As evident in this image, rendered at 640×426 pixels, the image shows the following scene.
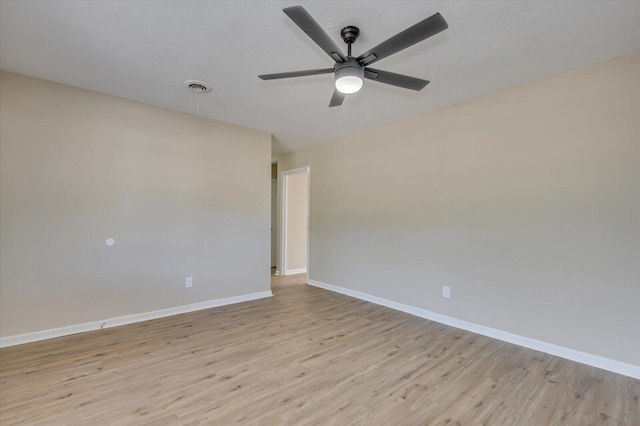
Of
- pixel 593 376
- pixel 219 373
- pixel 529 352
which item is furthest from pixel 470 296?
pixel 219 373

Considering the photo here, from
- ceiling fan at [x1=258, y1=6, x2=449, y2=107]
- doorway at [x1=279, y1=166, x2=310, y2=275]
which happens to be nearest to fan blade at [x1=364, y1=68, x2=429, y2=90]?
ceiling fan at [x1=258, y1=6, x2=449, y2=107]

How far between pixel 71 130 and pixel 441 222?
4.11 m

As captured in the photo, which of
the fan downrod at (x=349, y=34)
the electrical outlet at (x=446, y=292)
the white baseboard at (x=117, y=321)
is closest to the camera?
the fan downrod at (x=349, y=34)

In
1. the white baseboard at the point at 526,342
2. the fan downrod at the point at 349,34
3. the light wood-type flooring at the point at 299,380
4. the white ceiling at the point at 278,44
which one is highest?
the white ceiling at the point at 278,44

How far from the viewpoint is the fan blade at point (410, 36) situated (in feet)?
4.68

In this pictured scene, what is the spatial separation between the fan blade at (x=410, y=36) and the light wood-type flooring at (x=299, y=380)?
2.21 meters

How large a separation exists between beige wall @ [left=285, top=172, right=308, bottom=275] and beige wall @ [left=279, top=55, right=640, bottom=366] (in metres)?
2.15

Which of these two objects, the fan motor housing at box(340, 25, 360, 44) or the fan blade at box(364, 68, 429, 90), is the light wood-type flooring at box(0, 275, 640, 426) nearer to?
the fan blade at box(364, 68, 429, 90)

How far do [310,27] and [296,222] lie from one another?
15.2 feet

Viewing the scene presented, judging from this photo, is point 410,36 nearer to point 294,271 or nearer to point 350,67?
point 350,67

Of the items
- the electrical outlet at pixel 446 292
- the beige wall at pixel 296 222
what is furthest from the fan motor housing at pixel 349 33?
the beige wall at pixel 296 222

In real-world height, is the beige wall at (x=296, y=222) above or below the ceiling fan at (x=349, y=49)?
below

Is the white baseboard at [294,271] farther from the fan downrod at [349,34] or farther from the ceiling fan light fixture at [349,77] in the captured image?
the fan downrod at [349,34]

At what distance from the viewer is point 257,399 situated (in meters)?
1.85
